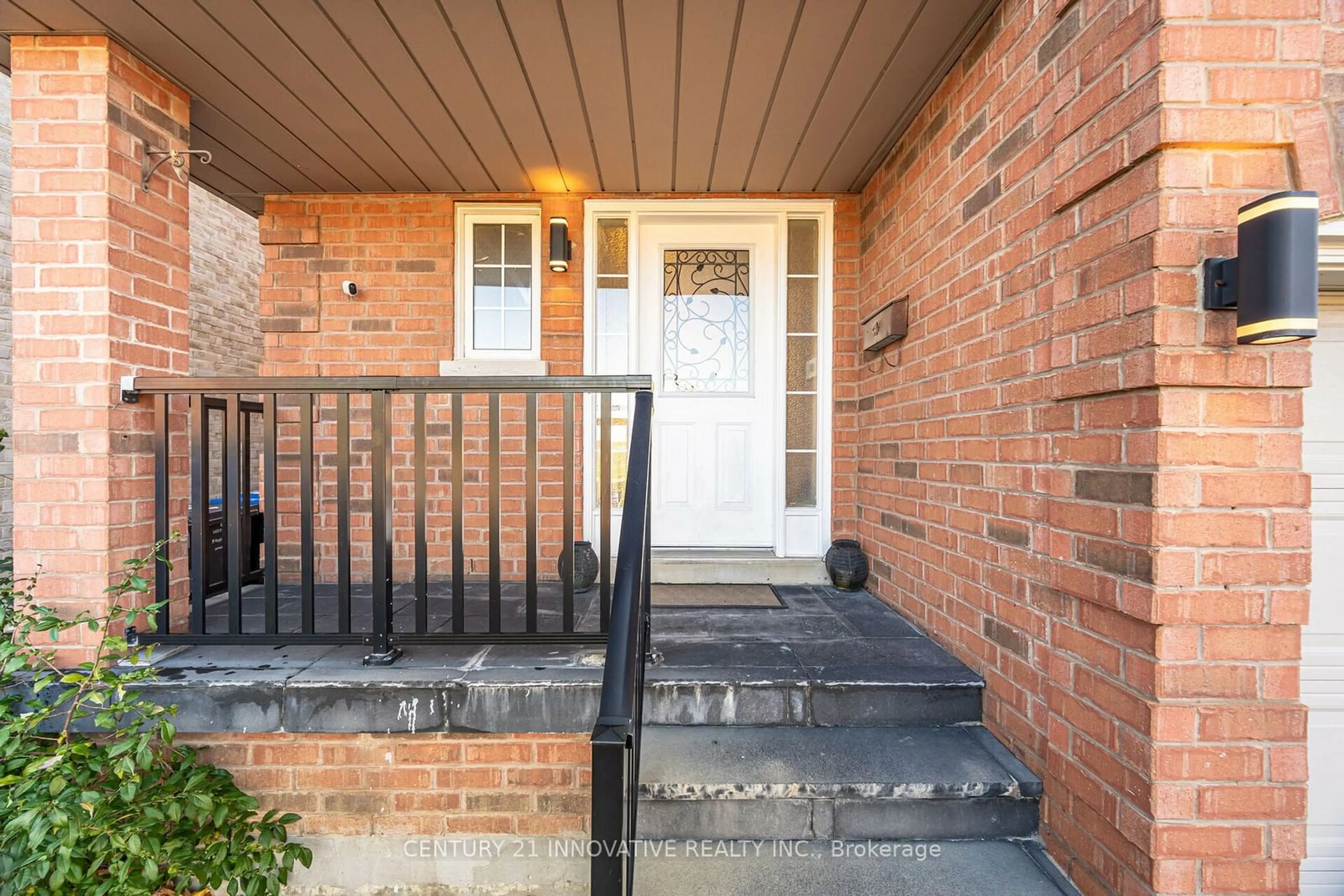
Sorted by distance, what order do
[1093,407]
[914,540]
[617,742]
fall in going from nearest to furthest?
[617,742] < [1093,407] < [914,540]

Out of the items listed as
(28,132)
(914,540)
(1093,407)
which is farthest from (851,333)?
(28,132)

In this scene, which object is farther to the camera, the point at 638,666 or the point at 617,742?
the point at 638,666

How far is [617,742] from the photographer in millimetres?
916

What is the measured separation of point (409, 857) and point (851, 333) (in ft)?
10.2

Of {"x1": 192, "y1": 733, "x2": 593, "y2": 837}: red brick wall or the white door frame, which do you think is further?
the white door frame

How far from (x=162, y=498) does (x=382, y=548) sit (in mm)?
886

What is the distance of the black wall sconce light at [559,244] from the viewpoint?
120 inches

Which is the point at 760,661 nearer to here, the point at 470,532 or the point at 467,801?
the point at 467,801

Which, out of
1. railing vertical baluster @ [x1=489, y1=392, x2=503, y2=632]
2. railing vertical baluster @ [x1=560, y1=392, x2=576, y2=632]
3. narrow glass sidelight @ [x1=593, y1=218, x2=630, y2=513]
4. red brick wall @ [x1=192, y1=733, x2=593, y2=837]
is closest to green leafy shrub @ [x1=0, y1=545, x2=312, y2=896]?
red brick wall @ [x1=192, y1=733, x2=593, y2=837]

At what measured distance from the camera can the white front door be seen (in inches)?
127

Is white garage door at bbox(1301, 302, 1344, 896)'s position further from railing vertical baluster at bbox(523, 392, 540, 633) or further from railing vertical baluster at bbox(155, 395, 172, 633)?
railing vertical baluster at bbox(155, 395, 172, 633)

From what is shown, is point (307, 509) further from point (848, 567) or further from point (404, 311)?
point (848, 567)

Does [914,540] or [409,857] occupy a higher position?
[914,540]

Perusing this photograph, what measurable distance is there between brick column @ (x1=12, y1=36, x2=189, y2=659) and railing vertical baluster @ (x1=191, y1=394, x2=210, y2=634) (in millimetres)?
268
